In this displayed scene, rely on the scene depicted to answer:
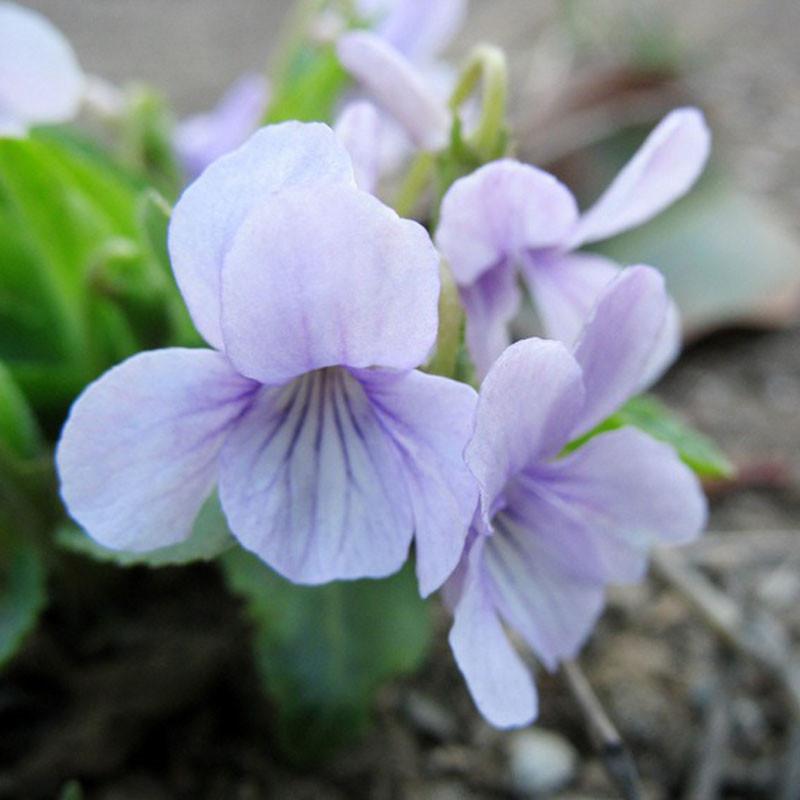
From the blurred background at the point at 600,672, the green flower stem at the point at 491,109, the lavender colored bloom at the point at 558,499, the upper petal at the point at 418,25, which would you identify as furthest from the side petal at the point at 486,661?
the upper petal at the point at 418,25

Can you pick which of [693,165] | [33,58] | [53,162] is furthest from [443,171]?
[33,58]

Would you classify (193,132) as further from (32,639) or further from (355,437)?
(355,437)

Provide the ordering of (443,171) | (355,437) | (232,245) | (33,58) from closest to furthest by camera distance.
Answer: (232,245) → (355,437) → (443,171) → (33,58)

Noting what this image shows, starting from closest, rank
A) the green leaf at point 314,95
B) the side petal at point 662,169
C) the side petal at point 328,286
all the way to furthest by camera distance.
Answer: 1. the side petal at point 328,286
2. the side petal at point 662,169
3. the green leaf at point 314,95

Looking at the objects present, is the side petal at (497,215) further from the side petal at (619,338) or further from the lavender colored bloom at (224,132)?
the lavender colored bloom at (224,132)

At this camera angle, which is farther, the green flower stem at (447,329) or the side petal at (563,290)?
the side petal at (563,290)

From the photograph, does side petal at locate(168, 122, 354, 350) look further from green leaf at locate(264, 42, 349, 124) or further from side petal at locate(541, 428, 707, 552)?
green leaf at locate(264, 42, 349, 124)
